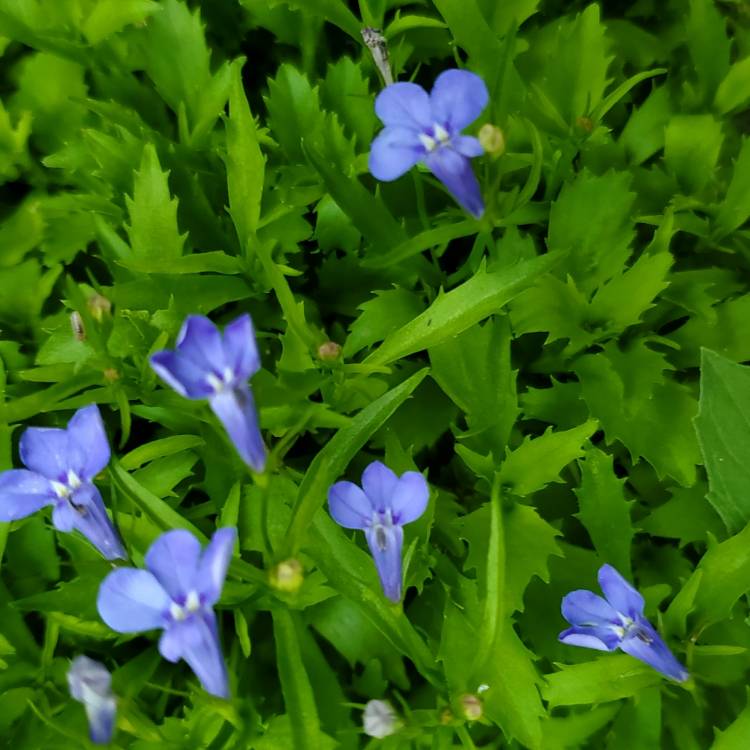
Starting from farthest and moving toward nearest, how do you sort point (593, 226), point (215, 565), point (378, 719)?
1. point (593, 226)
2. point (378, 719)
3. point (215, 565)

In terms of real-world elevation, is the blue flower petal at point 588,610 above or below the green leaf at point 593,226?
below

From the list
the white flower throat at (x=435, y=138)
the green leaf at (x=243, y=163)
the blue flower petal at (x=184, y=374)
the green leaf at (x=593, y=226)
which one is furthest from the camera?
the green leaf at (x=593, y=226)

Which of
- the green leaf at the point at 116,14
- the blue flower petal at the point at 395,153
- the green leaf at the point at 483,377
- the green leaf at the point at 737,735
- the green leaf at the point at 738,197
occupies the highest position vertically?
the green leaf at the point at 116,14

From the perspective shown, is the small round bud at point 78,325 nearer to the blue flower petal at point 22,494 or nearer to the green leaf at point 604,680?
the blue flower petal at point 22,494

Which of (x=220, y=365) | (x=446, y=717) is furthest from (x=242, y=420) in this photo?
(x=446, y=717)

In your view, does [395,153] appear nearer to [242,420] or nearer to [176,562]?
[242,420]

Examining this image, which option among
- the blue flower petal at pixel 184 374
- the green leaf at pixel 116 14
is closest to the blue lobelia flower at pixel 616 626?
the blue flower petal at pixel 184 374

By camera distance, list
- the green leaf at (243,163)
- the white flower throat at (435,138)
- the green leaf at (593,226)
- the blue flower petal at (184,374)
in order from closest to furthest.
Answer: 1. the blue flower petal at (184,374)
2. the white flower throat at (435,138)
3. the green leaf at (243,163)
4. the green leaf at (593,226)
